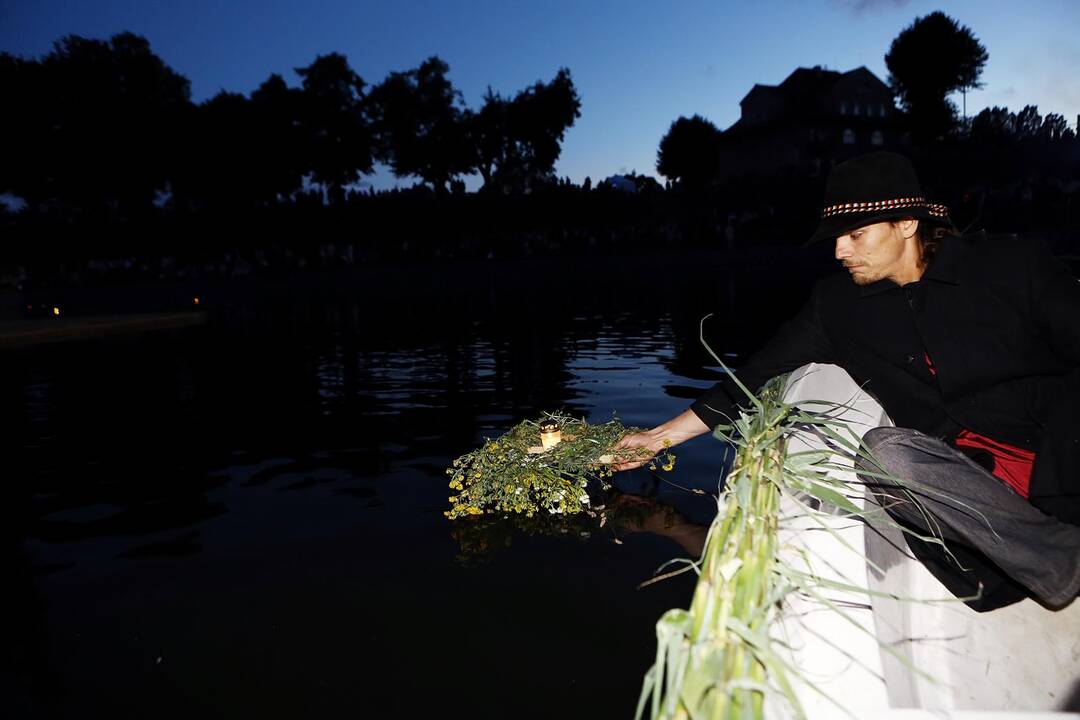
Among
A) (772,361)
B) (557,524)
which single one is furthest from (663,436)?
(557,524)

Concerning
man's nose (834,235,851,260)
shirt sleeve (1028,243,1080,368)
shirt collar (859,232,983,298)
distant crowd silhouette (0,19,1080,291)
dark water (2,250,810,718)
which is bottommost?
dark water (2,250,810,718)

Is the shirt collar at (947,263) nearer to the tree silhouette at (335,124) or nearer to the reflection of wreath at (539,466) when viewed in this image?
the reflection of wreath at (539,466)

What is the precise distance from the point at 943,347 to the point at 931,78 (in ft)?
294

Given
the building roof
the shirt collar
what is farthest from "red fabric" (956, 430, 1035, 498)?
the building roof

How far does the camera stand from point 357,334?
19.7m

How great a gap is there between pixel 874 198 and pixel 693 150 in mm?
86683

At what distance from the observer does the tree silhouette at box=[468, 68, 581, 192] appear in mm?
76312

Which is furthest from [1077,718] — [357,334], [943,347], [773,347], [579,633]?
[357,334]

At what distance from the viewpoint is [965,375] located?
3.23 meters

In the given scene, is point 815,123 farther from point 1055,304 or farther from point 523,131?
point 1055,304

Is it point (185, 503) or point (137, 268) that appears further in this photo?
point (137, 268)

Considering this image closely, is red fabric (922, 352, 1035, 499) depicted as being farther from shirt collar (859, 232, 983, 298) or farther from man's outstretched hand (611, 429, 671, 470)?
man's outstretched hand (611, 429, 671, 470)

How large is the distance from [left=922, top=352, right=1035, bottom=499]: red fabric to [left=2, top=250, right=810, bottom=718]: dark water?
1.91 metres

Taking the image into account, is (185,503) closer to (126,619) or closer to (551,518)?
(126,619)
